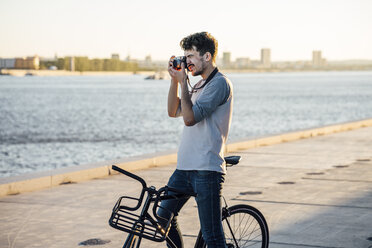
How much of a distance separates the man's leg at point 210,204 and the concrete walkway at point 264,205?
2.43 m

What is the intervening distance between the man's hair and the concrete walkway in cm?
299

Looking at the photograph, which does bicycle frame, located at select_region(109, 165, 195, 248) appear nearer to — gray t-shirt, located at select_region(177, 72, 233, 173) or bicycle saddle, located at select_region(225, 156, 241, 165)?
gray t-shirt, located at select_region(177, 72, 233, 173)

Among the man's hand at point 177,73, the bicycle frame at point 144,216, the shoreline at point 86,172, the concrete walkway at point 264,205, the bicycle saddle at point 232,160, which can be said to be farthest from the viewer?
the shoreline at point 86,172

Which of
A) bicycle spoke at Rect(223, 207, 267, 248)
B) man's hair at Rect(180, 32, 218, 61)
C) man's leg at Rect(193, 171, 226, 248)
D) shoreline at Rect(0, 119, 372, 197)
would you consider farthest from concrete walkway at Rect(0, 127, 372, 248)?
man's hair at Rect(180, 32, 218, 61)

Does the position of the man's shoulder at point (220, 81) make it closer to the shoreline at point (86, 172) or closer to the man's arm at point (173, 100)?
the man's arm at point (173, 100)

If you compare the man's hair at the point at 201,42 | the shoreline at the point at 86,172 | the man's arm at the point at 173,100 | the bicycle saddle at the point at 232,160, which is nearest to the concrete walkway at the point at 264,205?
the shoreline at the point at 86,172

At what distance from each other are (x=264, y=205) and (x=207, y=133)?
15.1 ft

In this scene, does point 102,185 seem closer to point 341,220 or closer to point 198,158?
point 341,220

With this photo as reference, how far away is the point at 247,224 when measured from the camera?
4930mm

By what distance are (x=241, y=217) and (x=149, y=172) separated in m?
6.82

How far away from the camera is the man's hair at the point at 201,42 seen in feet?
13.7

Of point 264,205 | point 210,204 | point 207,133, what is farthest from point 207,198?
point 264,205

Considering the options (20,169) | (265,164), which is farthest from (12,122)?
(265,164)

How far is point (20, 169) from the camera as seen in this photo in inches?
1018
